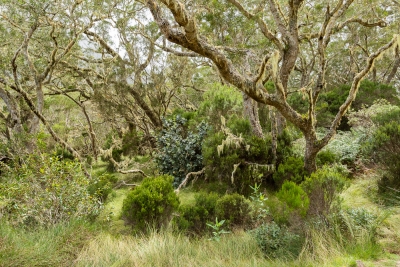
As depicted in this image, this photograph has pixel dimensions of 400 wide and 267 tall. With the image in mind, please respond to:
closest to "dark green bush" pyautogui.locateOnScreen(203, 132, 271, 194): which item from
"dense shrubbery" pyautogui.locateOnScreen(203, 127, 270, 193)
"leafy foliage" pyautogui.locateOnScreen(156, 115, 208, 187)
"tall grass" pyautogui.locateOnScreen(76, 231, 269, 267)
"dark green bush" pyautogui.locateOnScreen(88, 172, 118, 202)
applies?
"dense shrubbery" pyautogui.locateOnScreen(203, 127, 270, 193)

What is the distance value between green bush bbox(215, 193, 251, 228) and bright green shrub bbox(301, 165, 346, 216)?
1046 mm

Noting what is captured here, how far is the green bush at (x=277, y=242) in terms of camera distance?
3490 mm

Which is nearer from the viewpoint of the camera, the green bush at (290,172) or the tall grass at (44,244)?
the tall grass at (44,244)

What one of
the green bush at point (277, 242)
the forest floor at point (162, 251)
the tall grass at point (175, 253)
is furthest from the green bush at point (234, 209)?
the green bush at point (277, 242)

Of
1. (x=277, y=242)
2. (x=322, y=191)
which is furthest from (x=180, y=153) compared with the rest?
(x=277, y=242)

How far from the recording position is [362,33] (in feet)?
48.8

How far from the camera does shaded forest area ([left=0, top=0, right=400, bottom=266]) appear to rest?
3.53 meters

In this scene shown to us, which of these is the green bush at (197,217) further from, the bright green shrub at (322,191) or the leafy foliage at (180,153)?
the leafy foliage at (180,153)

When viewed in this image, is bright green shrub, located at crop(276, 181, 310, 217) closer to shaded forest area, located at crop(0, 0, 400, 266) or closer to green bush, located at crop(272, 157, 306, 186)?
shaded forest area, located at crop(0, 0, 400, 266)

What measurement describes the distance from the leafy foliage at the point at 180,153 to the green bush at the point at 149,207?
8.65 feet

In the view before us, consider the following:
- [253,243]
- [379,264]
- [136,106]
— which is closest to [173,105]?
[136,106]

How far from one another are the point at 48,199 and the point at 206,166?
3.40m

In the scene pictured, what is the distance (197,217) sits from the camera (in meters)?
4.91

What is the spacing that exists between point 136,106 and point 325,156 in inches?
263
